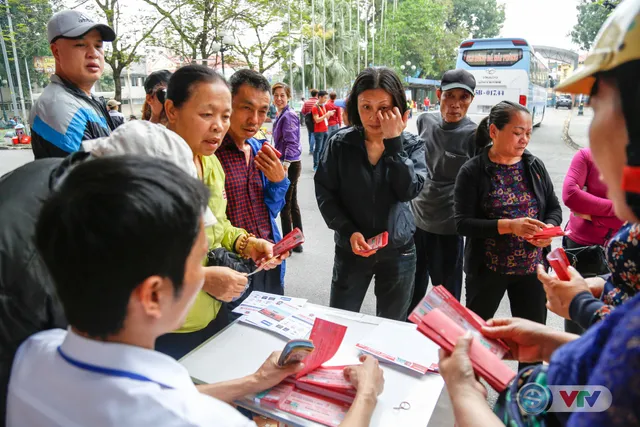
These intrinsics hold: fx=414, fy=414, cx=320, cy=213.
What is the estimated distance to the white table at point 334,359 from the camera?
1.24 meters

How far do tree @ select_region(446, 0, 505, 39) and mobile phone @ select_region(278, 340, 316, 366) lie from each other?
43.5m

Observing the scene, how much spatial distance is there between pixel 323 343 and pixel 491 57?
14.3 m

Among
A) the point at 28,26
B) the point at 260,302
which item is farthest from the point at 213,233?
the point at 28,26

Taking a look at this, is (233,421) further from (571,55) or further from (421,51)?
(421,51)

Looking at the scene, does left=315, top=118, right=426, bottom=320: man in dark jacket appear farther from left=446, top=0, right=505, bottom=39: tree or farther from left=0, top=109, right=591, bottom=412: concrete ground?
left=446, top=0, right=505, bottom=39: tree

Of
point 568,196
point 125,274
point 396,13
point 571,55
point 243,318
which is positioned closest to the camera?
point 125,274

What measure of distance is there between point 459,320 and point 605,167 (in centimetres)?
68

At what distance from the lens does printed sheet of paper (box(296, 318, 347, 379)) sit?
1379 mm

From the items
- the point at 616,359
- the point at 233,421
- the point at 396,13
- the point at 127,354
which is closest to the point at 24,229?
the point at 127,354

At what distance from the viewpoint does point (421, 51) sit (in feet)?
100

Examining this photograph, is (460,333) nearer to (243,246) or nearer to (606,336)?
(606,336)

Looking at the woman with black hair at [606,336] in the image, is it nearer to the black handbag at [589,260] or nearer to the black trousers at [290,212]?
the black handbag at [589,260]

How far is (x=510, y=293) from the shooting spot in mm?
2352

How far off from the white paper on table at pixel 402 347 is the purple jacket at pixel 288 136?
3926mm
